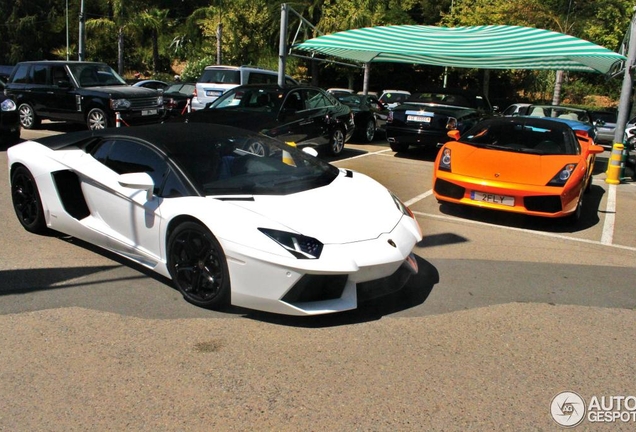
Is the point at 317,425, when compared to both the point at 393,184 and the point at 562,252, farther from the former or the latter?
the point at 393,184

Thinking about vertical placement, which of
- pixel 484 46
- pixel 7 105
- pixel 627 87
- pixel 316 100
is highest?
pixel 484 46

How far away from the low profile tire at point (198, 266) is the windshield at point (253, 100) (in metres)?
6.75

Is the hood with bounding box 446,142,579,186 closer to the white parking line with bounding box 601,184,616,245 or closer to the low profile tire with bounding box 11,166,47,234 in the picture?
the white parking line with bounding box 601,184,616,245

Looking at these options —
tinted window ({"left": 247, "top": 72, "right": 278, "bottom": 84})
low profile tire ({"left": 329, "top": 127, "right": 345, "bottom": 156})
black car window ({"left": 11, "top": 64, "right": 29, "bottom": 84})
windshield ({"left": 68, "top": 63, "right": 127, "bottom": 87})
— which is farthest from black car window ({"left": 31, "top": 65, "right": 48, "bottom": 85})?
low profile tire ({"left": 329, "top": 127, "right": 345, "bottom": 156})

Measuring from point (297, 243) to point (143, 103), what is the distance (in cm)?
1132

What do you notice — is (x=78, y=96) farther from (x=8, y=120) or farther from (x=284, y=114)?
(x=284, y=114)

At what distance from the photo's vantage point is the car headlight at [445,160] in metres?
7.80

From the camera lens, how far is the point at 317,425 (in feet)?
9.89

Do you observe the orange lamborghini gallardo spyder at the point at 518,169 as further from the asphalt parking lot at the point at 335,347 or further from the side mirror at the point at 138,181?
the side mirror at the point at 138,181

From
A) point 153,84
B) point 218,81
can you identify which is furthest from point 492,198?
point 153,84

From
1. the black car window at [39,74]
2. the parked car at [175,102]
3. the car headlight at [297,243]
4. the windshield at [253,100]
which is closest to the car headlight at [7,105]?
the black car window at [39,74]

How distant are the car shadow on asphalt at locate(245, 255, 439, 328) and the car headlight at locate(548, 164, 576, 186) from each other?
2.79 metres

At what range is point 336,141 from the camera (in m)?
12.5

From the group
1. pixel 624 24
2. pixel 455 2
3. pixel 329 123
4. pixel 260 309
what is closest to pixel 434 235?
pixel 260 309
